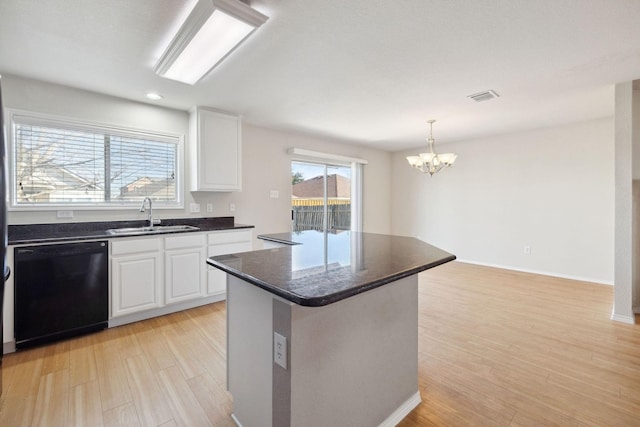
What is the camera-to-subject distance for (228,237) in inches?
140

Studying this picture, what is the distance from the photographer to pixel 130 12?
1816 millimetres

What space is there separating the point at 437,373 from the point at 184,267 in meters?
2.64

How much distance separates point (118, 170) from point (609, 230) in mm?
6329

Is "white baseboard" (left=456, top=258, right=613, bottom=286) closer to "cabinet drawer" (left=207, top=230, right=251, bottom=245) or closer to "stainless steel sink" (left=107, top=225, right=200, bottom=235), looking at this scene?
"cabinet drawer" (left=207, top=230, right=251, bottom=245)

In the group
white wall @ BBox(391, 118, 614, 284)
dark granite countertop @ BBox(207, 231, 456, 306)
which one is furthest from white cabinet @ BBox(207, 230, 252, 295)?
white wall @ BBox(391, 118, 614, 284)

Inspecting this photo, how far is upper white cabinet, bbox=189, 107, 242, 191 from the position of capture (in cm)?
356

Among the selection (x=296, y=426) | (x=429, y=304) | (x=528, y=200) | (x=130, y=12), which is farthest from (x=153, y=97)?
(x=528, y=200)

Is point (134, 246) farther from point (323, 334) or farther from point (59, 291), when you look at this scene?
point (323, 334)

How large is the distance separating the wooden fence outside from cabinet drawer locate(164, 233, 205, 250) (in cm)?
188

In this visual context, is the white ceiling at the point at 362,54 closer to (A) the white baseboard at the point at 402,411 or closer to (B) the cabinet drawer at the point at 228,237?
(B) the cabinet drawer at the point at 228,237

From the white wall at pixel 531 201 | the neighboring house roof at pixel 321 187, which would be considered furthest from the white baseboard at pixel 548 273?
the neighboring house roof at pixel 321 187

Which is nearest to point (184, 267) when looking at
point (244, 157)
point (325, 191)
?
point (244, 157)

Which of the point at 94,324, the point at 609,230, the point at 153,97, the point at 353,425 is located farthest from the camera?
the point at 609,230

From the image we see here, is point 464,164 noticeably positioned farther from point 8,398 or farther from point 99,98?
point 8,398
